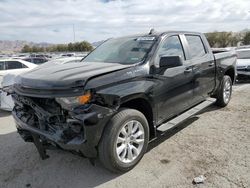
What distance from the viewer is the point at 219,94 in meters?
6.27

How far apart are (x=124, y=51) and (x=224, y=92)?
3.19 metres

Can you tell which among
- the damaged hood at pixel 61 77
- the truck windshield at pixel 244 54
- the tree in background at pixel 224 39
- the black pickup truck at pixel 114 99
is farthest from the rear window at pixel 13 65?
the tree in background at pixel 224 39

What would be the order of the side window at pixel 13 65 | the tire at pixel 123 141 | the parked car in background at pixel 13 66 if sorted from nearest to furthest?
the tire at pixel 123 141 < the parked car in background at pixel 13 66 < the side window at pixel 13 65

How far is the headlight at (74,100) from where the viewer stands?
3072 millimetres

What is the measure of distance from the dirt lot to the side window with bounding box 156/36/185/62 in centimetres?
150

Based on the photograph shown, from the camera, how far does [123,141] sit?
11.6 feet

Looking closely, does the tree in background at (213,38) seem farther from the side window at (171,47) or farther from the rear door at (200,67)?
the side window at (171,47)

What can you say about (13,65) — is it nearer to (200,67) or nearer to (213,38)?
(200,67)


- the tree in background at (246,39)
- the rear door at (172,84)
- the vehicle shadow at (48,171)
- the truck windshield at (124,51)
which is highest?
the tree in background at (246,39)

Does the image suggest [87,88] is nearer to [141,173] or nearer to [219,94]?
[141,173]

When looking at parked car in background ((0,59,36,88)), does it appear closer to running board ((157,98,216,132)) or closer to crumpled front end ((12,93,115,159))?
crumpled front end ((12,93,115,159))

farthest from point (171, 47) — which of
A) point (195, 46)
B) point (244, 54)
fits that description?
point (244, 54)

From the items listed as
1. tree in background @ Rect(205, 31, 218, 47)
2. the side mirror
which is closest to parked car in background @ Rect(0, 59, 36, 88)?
the side mirror

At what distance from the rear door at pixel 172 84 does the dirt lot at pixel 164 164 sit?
0.55 meters
